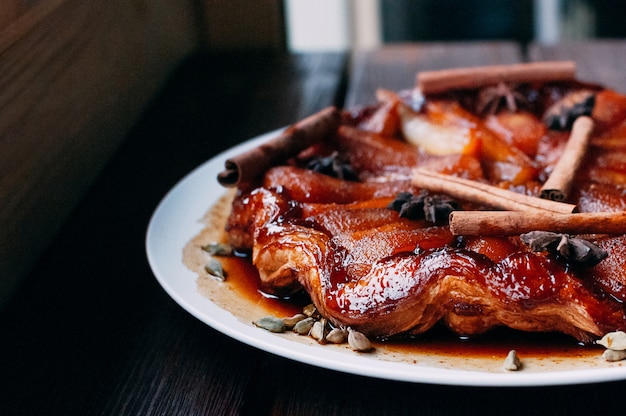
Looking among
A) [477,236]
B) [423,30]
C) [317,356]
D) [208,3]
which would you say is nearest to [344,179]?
[477,236]

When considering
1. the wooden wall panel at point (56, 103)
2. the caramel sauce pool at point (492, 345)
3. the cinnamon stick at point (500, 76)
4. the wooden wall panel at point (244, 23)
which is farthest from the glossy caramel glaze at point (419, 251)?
the wooden wall panel at point (244, 23)

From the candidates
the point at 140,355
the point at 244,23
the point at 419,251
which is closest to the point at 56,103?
the point at 140,355

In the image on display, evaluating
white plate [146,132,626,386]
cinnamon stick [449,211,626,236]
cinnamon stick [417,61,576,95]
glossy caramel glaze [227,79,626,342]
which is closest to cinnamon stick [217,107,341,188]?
glossy caramel glaze [227,79,626,342]

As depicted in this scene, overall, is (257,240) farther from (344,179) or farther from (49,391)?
(49,391)

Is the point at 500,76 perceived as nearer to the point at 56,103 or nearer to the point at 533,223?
the point at 533,223

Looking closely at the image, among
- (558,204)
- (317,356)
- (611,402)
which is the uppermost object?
(558,204)
